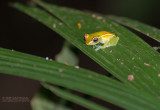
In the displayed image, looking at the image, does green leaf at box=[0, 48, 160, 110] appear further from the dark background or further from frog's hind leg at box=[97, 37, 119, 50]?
the dark background

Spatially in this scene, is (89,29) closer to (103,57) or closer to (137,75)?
(103,57)

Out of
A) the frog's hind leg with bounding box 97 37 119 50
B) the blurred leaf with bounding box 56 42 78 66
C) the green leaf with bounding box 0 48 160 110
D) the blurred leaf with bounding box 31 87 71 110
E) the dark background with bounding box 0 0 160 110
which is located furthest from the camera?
the dark background with bounding box 0 0 160 110

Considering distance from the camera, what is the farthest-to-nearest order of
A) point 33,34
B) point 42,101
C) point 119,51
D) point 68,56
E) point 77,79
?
1. point 33,34
2. point 68,56
3. point 119,51
4. point 42,101
5. point 77,79

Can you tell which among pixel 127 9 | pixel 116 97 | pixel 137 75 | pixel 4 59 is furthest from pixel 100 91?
pixel 127 9

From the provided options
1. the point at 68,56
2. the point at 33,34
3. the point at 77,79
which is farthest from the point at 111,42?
the point at 33,34

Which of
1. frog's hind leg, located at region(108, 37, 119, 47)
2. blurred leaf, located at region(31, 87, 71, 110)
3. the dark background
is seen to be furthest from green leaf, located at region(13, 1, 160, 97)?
the dark background

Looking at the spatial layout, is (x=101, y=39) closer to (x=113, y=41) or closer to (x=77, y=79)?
(x=113, y=41)
